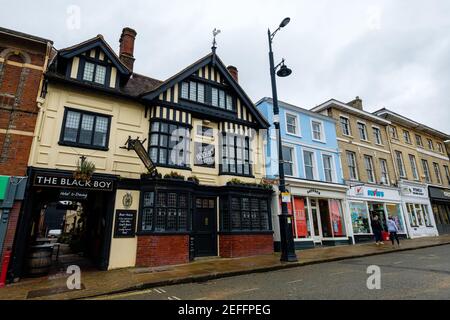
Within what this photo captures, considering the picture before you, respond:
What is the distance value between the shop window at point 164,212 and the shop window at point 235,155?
2.94 meters

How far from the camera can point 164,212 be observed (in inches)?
428

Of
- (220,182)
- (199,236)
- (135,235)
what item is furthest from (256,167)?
(135,235)

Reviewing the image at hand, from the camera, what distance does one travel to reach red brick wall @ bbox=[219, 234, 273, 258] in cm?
1204

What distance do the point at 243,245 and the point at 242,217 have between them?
1.36 m

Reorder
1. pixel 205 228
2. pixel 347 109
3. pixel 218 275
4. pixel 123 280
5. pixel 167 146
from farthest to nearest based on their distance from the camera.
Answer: pixel 347 109 → pixel 205 228 → pixel 167 146 → pixel 218 275 → pixel 123 280

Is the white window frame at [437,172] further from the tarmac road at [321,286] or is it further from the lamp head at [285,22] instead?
the lamp head at [285,22]

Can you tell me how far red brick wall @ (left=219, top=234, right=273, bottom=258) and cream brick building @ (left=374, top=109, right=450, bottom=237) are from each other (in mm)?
14792

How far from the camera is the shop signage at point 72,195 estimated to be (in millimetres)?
9148

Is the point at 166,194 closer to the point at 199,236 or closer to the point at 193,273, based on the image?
the point at 199,236

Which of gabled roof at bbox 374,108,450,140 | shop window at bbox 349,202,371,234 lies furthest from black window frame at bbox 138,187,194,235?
gabled roof at bbox 374,108,450,140

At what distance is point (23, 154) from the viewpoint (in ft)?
29.4

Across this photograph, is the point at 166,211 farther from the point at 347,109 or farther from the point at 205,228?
the point at 347,109

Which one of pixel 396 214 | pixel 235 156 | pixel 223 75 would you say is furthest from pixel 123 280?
pixel 396 214

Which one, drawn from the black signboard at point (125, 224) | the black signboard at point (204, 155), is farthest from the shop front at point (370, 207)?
the black signboard at point (125, 224)
